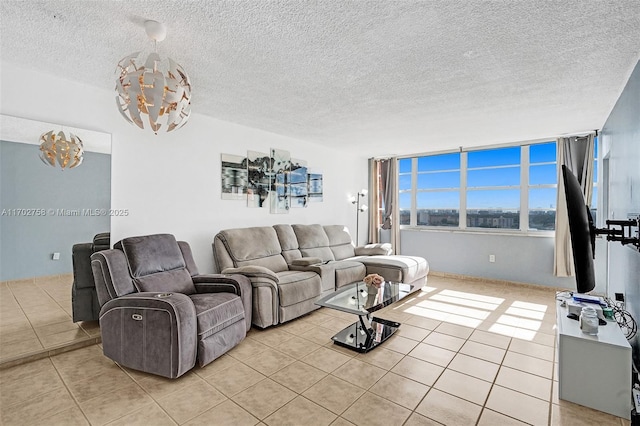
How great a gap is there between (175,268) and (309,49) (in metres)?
2.32

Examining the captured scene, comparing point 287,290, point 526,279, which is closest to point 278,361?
point 287,290

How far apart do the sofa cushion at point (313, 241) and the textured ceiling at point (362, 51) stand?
185 cm

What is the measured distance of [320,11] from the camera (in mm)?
1767

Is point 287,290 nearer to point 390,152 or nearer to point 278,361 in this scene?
point 278,361

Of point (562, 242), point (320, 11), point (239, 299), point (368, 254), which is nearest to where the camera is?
point (320, 11)

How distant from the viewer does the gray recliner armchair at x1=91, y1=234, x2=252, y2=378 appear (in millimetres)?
2281

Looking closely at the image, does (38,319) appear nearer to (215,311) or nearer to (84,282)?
(84,282)

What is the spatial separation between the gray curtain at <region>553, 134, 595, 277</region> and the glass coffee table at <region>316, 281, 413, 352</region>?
296 cm

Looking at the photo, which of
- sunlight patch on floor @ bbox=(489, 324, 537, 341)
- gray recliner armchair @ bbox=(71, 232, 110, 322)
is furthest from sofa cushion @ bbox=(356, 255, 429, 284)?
gray recliner armchair @ bbox=(71, 232, 110, 322)

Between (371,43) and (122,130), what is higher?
(371,43)

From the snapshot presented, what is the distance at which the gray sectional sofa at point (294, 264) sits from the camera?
3279mm

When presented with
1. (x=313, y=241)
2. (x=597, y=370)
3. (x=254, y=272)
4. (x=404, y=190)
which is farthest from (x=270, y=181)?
(x=597, y=370)

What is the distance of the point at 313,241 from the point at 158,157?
7.99ft

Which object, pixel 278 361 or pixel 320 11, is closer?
pixel 320 11
